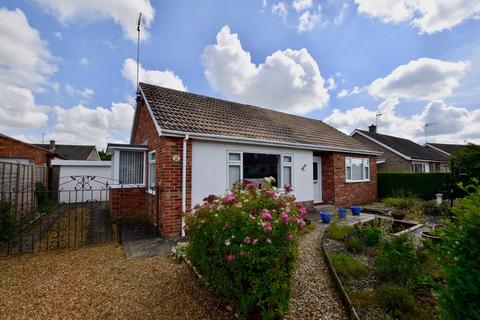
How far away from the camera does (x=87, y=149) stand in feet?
106

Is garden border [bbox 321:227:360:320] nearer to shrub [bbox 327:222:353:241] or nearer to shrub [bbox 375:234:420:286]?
shrub [bbox 375:234:420:286]

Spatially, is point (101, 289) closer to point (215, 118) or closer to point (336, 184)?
point (215, 118)

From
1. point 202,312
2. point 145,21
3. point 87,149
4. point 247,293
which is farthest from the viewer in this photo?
point 87,149

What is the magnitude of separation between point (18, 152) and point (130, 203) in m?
13.1

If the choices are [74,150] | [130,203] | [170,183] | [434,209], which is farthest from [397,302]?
[74,150]

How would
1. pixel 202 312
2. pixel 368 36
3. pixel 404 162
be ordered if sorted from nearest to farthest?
pixel 202 312
pixel 368 36
pixel 404 162

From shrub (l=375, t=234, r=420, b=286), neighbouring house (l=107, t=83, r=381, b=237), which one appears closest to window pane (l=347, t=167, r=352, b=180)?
neighbouring house (l=107, t=83, r=381, b=237)

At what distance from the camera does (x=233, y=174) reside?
7586 mm

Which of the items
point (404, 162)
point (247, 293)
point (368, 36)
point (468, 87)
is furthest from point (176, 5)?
point (404, 162)

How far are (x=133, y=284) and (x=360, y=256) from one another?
187 inches

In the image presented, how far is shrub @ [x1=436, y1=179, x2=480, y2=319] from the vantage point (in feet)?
5.42

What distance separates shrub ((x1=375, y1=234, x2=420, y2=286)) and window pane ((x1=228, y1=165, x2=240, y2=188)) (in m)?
4.80

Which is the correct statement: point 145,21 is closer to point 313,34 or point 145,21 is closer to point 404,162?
point 313,34

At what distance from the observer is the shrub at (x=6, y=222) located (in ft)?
17.9
